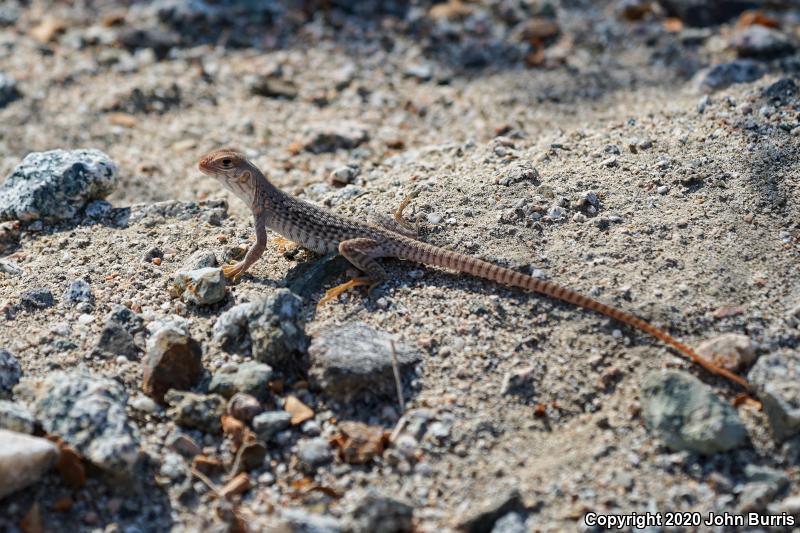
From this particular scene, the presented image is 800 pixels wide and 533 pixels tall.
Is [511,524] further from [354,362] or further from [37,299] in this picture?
[37,299]

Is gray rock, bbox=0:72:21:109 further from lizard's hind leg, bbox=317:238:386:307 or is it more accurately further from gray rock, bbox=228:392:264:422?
gray rock, bbox=228:392:264:422

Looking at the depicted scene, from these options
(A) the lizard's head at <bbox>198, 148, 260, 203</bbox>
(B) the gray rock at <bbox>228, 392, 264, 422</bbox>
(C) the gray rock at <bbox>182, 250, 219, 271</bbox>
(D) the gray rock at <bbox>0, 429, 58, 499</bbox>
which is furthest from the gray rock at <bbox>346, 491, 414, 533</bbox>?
(A) the lizard's head at <bbox>198, 148, 260, 203</bbox>

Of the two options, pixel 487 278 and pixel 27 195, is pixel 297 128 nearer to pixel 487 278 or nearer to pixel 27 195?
pixel 27 195

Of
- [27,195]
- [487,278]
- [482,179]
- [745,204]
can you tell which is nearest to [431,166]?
[482,179]

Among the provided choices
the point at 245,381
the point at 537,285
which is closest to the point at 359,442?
the point at 245,381

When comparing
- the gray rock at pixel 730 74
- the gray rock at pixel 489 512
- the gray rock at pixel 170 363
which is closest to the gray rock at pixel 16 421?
the gray rock at pixel 170 363

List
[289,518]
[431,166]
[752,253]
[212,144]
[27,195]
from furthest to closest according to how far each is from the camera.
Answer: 1. [212,144]
2. [431,166]
3. [27,195]
4. [752,253]
5. [289,518]
